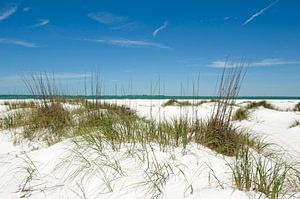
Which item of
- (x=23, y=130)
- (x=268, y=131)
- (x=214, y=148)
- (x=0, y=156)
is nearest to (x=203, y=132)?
(x=214, y=148)

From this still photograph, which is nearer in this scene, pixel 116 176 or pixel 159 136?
pixel 116 176

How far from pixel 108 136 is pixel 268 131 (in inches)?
167

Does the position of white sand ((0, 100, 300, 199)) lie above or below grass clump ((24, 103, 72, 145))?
below

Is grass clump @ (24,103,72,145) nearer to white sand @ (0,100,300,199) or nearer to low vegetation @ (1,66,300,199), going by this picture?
low vegetation @ (1,66,300,199)

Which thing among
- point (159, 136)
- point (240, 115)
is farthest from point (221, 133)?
point (240, 115)

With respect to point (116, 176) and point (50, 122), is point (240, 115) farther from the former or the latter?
point (116, 176)

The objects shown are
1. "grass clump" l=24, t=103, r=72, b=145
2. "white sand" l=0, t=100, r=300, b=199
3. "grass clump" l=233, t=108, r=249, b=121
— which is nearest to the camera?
"white sand" l=0, t=100, r=300, b=199

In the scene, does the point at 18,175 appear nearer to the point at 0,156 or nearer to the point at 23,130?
the point at 0,156

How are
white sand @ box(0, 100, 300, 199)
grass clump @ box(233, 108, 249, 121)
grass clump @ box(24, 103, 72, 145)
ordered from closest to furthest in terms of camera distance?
1. white sand @ box(0, 100, 300, 199)
2. grass clump @ box(24, 103, 72, 145)
3. grass clump @ box(233, 108, 249, 121)

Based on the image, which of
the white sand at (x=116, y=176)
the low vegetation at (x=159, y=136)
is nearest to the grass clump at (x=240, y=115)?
the low vegetation at (x=159, y=136)

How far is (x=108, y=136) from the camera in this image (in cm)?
322

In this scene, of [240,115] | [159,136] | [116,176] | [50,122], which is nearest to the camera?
[116,176]

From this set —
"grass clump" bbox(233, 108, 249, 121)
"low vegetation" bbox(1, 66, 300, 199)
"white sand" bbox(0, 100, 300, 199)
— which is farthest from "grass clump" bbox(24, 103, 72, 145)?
"grass clump" bbox(233, 108, 249, 121)

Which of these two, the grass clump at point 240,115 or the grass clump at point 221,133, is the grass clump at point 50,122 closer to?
the grass clump at point 221,133
